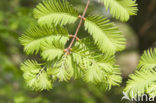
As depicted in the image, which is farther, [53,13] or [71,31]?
[71,31]

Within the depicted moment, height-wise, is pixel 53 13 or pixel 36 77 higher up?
pixel 53 13

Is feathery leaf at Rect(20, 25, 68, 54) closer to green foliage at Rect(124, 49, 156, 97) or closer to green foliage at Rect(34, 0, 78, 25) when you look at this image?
green foliage at Rect(34, 0, 78, 25)

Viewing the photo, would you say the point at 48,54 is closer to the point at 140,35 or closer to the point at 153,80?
the point at 153,80

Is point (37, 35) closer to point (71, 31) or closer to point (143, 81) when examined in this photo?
point (71, 31)

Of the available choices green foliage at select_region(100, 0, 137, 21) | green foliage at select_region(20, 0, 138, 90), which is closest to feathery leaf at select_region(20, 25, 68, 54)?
green foliage at select_region(20, 0, 138, 90)

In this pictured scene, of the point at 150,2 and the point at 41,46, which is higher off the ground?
the point at 150,2

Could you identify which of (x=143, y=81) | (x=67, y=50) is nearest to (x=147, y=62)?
(x=143, y=81)

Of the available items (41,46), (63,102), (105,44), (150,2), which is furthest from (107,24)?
(63,102)
